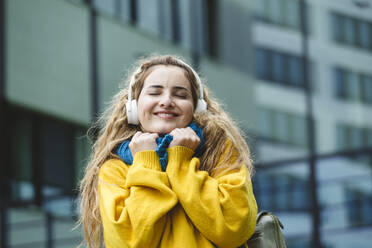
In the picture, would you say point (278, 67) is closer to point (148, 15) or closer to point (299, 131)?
point (299, 131)

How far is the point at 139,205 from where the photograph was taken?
2.49 m

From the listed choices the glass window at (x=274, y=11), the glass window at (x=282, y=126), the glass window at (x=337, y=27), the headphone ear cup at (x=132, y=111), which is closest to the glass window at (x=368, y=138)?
the glass window at (x=282, y=126)

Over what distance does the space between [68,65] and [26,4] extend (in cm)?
114

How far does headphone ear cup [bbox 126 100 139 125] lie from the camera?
9.19 ft

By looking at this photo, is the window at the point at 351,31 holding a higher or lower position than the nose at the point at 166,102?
higher

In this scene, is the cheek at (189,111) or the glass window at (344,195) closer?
the cheek at (189,111)

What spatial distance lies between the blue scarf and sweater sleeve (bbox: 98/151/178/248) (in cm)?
3

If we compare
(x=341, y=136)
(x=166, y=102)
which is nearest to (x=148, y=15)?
(x=341, y=136)

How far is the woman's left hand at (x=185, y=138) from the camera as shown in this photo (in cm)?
263

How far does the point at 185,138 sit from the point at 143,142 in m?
0.17

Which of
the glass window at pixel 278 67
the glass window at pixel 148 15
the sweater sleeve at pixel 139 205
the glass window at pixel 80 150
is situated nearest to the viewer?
the sweater sleeve at pixel 139 205

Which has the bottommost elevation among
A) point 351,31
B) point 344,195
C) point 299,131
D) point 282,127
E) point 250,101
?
point 344,195

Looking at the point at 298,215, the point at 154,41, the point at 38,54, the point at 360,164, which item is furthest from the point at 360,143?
the point at 38,54

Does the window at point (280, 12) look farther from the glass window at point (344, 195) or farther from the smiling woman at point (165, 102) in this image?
the smiling woman at point (165, 102)
